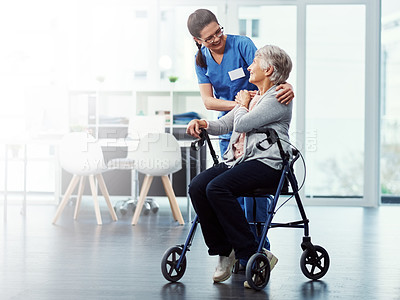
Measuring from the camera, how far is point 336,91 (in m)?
6.62

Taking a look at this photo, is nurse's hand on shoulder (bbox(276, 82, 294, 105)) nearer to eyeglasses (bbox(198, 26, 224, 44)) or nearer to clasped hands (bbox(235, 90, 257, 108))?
clasped hands (bbox(235, 90, 257, 108))

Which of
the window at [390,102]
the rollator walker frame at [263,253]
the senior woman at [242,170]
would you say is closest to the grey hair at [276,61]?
the senior woman at [242,170]

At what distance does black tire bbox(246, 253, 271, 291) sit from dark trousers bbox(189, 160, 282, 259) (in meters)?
0.05

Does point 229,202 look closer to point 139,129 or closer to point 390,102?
point 139,129

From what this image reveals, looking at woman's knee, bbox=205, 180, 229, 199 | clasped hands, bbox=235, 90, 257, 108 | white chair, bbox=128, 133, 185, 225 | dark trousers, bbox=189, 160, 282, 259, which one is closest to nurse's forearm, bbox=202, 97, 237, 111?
clasped hands, bbox=235, 90, 257, 108

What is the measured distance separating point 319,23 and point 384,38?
728mm

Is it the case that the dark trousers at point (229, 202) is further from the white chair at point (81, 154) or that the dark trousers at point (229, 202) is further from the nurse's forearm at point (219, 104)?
the white chair at point (81, 154)

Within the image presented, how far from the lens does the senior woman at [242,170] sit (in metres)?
2.42

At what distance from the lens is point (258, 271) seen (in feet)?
7.92

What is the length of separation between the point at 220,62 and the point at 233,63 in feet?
0.23

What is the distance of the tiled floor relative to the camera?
241 cm

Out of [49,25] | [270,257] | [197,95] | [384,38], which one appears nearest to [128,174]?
[197,95]

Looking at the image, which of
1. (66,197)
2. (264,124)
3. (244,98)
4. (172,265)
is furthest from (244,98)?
(66,197)

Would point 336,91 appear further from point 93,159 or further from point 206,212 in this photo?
point 206,212
